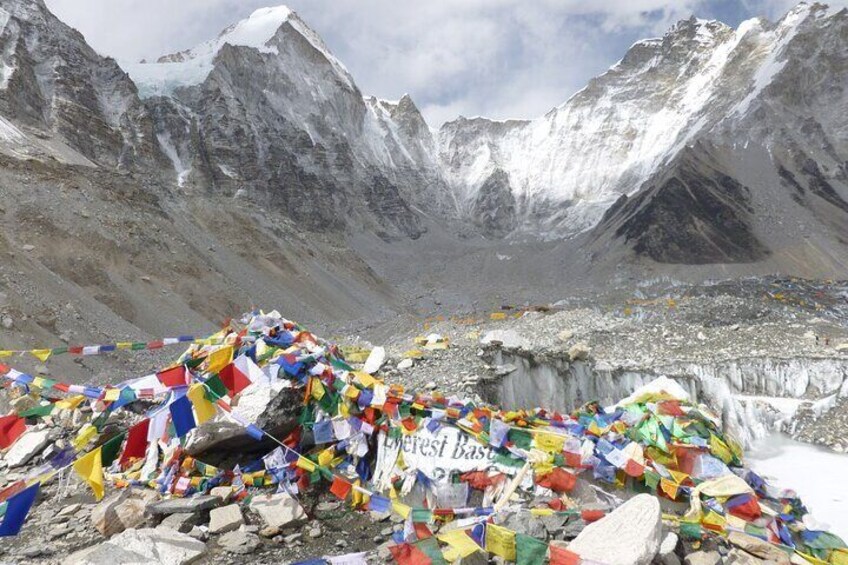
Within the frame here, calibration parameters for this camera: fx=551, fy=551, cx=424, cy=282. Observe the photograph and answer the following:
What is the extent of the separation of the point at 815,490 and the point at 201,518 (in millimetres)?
13001

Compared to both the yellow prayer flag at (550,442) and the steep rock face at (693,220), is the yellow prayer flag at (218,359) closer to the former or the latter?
the yellow prayer flag at (550,442)

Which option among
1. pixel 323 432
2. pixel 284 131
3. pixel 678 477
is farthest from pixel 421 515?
pixel 284 131

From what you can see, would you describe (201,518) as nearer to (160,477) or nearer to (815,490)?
(160,477)

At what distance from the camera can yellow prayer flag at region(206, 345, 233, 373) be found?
25.6ft

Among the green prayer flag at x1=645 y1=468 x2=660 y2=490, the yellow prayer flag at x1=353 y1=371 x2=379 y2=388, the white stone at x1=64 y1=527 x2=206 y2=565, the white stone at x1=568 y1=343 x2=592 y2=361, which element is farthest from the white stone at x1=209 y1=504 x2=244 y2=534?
the white stone at x1=568 y1=343 x2=592 y2=361

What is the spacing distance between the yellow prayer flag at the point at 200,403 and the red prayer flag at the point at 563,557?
4320 mm

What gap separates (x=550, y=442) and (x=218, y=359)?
16.3 ft

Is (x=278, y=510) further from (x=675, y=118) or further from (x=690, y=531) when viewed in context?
(x=675, y=118)

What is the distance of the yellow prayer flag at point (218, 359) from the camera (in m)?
7.81

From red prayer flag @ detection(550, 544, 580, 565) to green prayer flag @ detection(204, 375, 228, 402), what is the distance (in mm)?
4366

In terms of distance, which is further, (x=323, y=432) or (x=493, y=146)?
(x=493, y=146)

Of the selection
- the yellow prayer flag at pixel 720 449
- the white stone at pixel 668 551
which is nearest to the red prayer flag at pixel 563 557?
the white stone at pixel 668 551

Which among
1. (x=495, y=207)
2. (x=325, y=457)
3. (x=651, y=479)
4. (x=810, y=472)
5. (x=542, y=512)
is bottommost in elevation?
(x=810, y=472)

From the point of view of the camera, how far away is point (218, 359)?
793 centimetres
